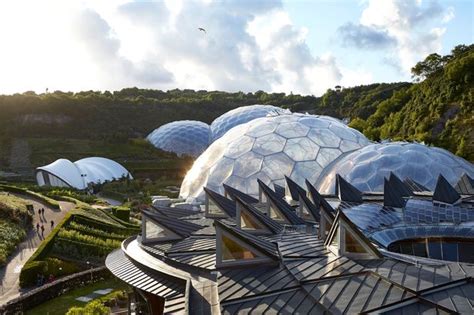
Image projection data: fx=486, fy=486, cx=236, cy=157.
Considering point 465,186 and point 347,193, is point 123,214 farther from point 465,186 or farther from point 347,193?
point 465,186

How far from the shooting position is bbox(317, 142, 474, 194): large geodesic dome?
90.0 feet

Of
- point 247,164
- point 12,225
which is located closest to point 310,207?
point 247,164

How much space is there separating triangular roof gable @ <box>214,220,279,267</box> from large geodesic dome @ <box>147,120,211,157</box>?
7632 centimetres

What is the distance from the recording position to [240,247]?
34.6ft

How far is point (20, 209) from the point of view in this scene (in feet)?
125

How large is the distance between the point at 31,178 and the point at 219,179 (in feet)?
168

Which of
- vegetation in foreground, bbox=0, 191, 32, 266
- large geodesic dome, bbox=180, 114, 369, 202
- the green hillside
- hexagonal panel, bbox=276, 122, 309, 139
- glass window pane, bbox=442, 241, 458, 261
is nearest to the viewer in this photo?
glass window pane, bbox=442, 241, 458, 261

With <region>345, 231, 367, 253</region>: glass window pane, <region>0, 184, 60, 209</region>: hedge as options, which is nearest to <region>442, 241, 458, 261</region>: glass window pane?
<region>345, 231, 367, 253</region>: glass window pane

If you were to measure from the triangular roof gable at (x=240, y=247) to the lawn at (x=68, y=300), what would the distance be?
1429cm

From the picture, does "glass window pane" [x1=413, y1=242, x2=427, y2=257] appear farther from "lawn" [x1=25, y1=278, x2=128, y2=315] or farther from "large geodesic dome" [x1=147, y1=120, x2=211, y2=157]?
"large geodesic dome" [x1=147, y1=120, x2=211, y2=157]

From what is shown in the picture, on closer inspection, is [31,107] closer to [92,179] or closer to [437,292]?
[92,179]

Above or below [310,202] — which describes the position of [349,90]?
above

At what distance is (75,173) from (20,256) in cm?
4167

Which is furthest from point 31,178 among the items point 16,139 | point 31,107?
point 31,107
